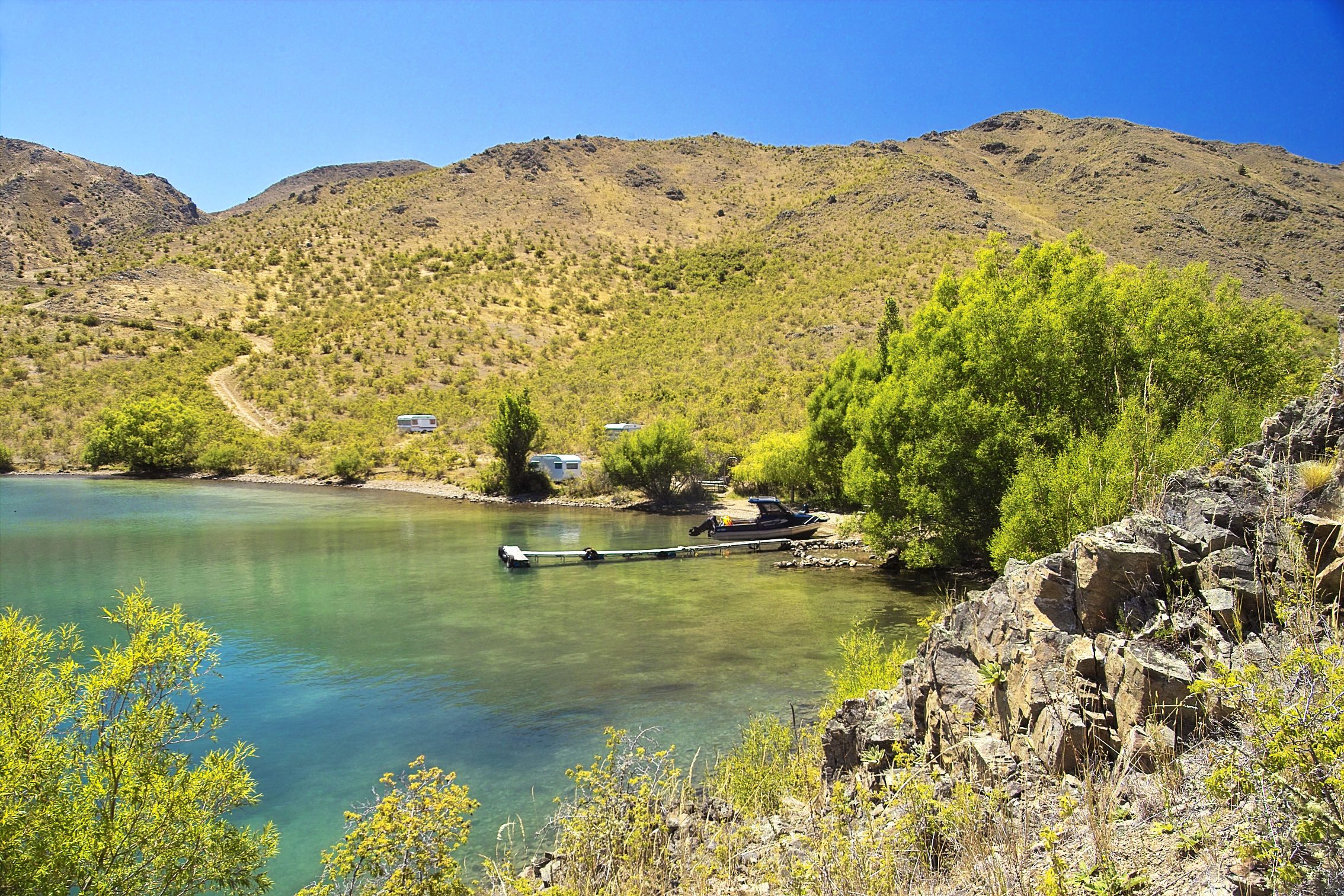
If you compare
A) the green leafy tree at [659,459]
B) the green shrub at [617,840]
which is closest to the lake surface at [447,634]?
the green shrub at [617,840]

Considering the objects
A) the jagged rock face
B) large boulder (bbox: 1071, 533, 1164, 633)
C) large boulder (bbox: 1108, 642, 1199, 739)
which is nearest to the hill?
the jagged rock face

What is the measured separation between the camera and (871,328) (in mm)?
67438

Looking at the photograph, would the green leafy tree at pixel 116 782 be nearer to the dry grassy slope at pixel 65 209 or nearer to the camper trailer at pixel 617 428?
the camper trailer at pixel 617 428

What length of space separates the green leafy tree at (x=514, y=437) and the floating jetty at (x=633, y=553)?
15.1 m

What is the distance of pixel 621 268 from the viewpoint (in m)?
103

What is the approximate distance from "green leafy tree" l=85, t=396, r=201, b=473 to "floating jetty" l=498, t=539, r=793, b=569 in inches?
1665

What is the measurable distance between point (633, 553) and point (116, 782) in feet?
84.6

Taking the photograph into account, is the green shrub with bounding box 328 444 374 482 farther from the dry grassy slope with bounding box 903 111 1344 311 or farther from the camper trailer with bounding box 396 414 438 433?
the dry grassy slope with bounding box 903 111 1344 311

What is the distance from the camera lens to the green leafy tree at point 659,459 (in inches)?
1777

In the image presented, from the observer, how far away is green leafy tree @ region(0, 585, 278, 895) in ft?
18.2

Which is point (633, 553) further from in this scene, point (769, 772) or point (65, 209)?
point (65, 209)

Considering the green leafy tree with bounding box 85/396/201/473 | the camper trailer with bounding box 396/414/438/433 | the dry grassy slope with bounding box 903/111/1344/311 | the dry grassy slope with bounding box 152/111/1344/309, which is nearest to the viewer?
the green leafy tree with bounding box 85/396/201/473

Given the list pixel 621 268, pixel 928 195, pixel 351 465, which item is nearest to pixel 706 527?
pixel 351 465

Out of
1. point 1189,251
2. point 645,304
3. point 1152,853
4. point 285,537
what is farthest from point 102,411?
point 1189,251
